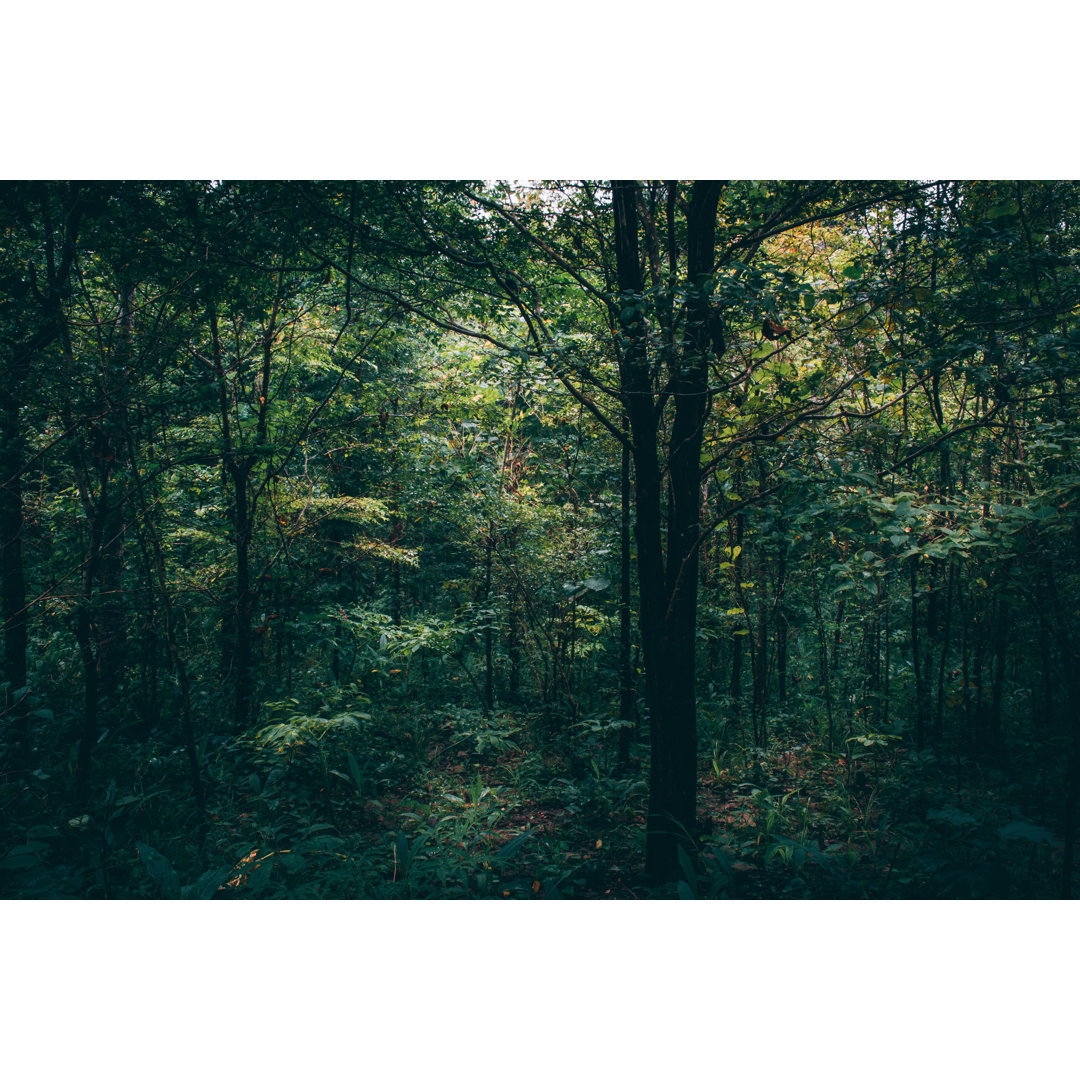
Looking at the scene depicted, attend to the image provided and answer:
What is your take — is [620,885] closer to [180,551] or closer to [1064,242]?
[1064,242]

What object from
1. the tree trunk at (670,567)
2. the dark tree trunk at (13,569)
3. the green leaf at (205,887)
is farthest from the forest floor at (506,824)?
the dark tree trunk at (13,569)

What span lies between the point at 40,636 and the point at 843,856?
4.60 metres

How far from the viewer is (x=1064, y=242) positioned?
2.22 meters

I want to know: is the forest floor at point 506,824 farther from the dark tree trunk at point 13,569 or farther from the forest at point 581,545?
the dark tree trunk at point 13,569

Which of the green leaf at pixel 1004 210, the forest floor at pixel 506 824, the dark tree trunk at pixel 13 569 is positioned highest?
the green leaf at pixel 1004 210

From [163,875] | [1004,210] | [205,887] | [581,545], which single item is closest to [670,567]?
[581,545]

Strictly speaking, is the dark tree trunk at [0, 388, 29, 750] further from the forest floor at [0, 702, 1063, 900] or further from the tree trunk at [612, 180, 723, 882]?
the tree trunk at [612, 180, 723, 882]

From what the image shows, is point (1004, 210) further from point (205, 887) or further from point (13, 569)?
point (13, 569)

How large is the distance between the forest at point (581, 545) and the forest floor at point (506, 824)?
0.02 m

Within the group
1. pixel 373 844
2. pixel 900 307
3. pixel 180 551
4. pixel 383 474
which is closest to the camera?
pixel 900 307

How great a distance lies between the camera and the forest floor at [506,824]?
2.27 metres

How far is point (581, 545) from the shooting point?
4383 millimetres

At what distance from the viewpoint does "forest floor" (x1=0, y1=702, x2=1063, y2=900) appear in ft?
7.43

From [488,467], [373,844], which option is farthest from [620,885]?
[488,467]
